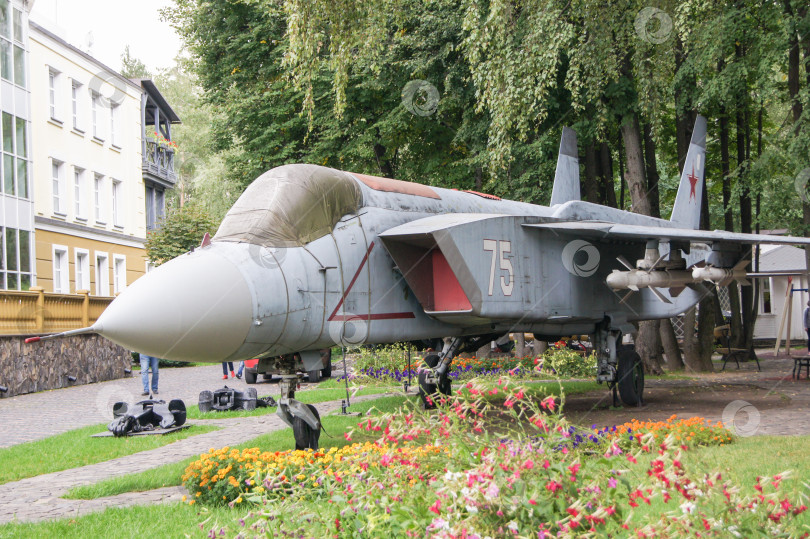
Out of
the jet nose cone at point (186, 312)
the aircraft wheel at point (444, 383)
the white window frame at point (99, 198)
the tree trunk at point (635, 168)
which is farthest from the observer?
the white window frame at point (99, 198)

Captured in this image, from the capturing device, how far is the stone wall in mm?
17203

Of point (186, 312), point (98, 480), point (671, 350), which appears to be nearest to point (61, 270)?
point (671, 350)

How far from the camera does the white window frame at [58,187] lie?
85.5 feet

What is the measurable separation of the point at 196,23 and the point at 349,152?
7751 millimetres

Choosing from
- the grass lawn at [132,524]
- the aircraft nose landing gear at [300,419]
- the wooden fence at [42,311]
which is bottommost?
the grass lawn at [132,524]

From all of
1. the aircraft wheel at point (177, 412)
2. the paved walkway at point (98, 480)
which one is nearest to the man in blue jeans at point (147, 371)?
the aircraft wheel at point (177, 412)

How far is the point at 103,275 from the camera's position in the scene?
29688 millimetres

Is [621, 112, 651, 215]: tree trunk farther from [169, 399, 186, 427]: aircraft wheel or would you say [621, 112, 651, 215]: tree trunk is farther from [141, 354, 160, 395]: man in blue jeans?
[141, 354, 160, 395]: man in blue jeans

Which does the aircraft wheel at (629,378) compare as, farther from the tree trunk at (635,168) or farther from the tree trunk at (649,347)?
the tree trunk at (649,347)

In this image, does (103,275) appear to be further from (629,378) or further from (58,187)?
(629,378)

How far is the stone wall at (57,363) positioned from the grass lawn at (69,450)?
23.6 feet

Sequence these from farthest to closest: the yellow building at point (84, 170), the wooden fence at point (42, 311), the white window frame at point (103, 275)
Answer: the white window frame at point (103, 275)
the yellow building at point (84, 170)
the wooden fence at point (42, 311)

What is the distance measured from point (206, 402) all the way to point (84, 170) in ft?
60.2

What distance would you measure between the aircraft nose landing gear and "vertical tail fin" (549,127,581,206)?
7.41m
